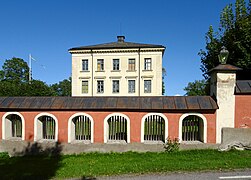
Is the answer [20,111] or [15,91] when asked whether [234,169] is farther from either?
[15,91]

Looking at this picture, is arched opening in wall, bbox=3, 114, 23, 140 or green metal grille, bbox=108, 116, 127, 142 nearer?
arched opening in wall, bbox=3, 114, 23, 140

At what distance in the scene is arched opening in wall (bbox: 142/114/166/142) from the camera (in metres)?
9.83

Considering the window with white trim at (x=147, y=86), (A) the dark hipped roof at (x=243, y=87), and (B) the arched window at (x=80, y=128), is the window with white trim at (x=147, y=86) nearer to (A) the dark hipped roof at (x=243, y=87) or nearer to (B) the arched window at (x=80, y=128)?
(B) the arched window at (x=80, y=128)

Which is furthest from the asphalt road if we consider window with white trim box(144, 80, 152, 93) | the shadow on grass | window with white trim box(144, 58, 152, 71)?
window with white trim box(144, 58, 152, 71)

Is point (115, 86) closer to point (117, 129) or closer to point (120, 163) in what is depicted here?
point (117, 129)

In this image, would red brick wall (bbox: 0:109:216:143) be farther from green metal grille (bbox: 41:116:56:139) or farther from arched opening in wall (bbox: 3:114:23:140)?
green metal grille (bbox: 41:116:56:139)

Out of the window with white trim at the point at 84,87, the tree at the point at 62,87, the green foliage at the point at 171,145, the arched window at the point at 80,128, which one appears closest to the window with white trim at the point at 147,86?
the window with white trim at the point at 84,87

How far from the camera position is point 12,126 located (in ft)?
34.9

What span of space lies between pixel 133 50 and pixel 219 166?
2355 cm

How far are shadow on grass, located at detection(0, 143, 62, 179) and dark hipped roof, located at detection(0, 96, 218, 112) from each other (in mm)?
2031

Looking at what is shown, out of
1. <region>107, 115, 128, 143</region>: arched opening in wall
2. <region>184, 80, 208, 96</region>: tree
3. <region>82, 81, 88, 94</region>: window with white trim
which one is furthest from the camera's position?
<region>184, 80, 208, 96</region>: tree

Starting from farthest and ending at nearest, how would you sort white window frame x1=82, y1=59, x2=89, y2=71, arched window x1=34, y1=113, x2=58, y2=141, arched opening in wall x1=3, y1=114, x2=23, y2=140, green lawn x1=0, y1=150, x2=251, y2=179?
white window frame x1=82, y1=59, x2=89, y2=71
arched opening in wall x1=3, y1=114, x2=23, y2=140
arched window x1=34, y1=113, x2=58, y2=141
green lawn x1=0, y1=150, x2=251, y2=179

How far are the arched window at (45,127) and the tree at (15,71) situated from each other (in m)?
36.3

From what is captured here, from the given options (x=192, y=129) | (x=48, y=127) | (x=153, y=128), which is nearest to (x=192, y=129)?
(x=192, y=129)
